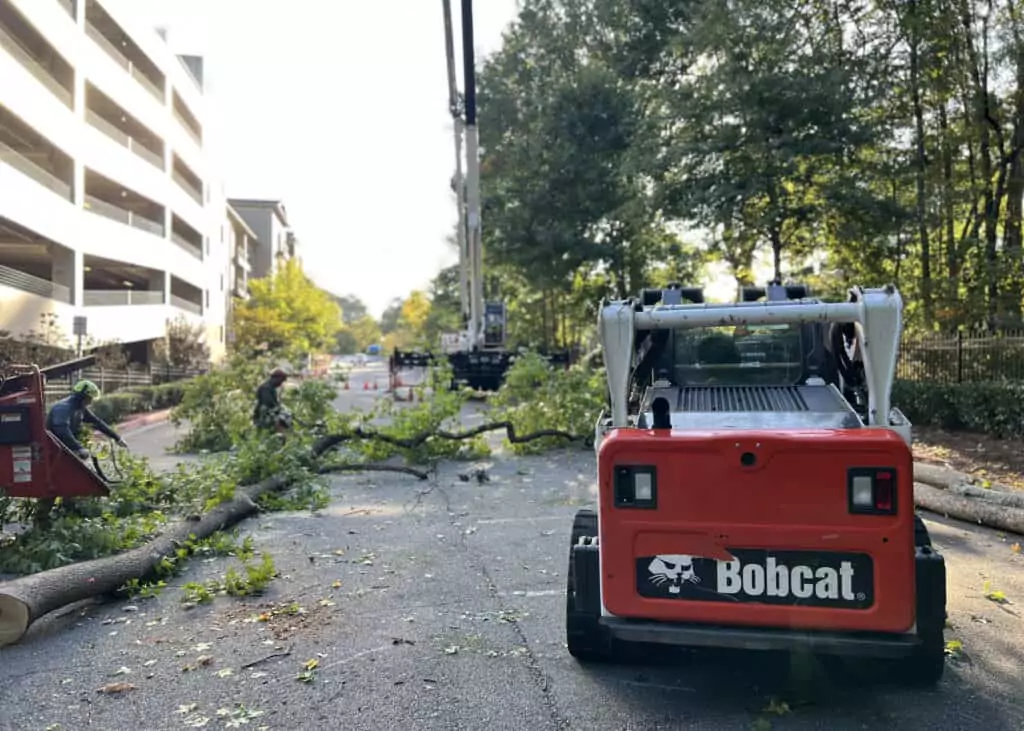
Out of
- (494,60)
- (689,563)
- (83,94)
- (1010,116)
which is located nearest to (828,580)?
(689,563)

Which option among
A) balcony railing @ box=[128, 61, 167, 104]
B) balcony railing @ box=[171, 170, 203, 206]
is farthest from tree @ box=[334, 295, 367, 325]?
balcony railing @ box=[128, 61, 167, 104]

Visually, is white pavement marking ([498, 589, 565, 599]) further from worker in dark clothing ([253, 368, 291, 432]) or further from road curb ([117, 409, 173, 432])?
road curb ([117, 409, 173, 432])

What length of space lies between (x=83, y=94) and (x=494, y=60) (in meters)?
15.8

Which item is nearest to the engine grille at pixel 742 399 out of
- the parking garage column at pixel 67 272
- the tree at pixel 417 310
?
the parking garage column at pixel 67 272

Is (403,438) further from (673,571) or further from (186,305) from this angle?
(186,305)

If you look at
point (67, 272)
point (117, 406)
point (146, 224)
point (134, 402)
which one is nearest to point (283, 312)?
point (146, 224)

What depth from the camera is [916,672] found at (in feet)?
12.9

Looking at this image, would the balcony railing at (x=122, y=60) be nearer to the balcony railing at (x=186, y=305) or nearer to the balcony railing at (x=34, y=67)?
the balcony railing at (x=34, y=67)

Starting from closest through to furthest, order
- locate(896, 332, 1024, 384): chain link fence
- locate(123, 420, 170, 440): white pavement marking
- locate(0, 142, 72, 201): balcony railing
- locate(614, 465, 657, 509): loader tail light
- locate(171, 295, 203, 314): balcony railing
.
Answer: locate(614, 465, 657, 509): loader tail light < locate(896, 332, 1024, 384): chain link fence < locate(123, 420, 170, 440): white pavement marking < locate(0, 142, 72, 201): balcony railing < locate(171, 295, 203, 314): balcony railing

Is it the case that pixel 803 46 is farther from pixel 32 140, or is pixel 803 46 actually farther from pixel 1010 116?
pixel 32 140

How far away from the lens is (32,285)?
2384cm

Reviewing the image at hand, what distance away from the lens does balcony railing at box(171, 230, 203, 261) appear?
3903cm

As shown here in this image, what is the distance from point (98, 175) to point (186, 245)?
11.7m

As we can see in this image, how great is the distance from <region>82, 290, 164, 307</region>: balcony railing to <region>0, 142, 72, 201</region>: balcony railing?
3.55m
